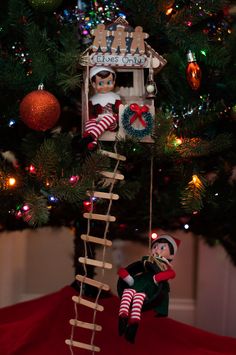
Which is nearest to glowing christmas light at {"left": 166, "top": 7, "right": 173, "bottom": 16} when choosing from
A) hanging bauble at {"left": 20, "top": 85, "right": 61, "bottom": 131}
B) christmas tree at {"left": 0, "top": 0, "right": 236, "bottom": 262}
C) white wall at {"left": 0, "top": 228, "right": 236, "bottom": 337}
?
christmas tree at {"left": 0, "top": 0, "right": 236, "bottom": 262}

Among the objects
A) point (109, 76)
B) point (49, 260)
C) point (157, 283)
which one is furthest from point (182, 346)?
point (49, 260)

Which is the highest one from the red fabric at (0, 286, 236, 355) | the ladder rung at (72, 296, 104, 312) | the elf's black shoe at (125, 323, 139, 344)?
the ladder rung at (72, 296, 104, 312)

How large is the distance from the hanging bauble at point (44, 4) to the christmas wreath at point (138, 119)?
0.23 meters

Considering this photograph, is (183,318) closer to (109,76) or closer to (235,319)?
(235,319)

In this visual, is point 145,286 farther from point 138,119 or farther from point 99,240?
point 138,119

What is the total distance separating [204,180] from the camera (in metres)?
0.86

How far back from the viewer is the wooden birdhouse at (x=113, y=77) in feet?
2.80

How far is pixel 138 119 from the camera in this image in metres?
0.85

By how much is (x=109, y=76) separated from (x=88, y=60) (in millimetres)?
47

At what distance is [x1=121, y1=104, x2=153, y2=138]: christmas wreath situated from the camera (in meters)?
0.85

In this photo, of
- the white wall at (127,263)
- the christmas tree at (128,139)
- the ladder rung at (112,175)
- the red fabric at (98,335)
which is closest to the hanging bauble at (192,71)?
the christmas tree at (128,139)

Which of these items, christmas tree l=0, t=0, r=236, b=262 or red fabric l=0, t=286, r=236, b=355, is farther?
red fabric l=0, t=286, r=236, b=355

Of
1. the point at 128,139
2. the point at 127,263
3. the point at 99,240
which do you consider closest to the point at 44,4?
the point at 128,139

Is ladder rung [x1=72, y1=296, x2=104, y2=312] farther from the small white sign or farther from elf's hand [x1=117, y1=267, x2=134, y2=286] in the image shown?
the small white sign
